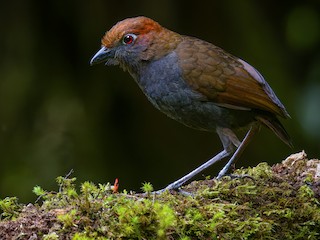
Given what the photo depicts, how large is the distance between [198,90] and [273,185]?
0.81 meters

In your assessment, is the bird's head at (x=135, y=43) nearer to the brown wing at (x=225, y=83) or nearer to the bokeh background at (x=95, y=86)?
the brown wing at (x=225, y=83)

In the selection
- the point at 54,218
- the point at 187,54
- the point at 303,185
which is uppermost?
the point at 187,54

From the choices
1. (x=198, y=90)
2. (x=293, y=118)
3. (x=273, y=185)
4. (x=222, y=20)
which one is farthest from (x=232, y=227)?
(x=222, y=20)

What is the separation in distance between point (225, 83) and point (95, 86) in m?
2.46

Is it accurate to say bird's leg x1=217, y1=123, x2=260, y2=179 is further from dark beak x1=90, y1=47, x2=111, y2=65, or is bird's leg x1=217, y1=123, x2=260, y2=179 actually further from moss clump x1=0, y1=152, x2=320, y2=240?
dark beak x1=90, y1=47, x2=111, y2=65

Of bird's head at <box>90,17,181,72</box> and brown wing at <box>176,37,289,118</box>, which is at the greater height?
bird's head at <box>90,17,181,72</box>

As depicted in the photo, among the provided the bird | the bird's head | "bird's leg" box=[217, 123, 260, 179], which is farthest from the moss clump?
the bird's head

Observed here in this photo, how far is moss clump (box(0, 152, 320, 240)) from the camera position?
3.47 metres

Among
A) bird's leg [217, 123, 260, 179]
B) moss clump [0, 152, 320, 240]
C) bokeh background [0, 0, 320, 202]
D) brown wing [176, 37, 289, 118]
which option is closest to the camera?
moss clump [0, 152, 320, 240]

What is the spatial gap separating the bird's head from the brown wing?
0.22 m

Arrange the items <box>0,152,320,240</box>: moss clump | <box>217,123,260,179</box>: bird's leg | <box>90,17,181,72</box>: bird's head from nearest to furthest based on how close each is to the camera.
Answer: <box>0,152,320,240</box>: moss clump → <box>217,123,260,179</box>: bird's leg → <box>90,17,181,72</box>: bird's head

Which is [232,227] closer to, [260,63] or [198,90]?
[198,90]

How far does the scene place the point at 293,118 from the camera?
275 inches

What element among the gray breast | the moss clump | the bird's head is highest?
the bird's head
